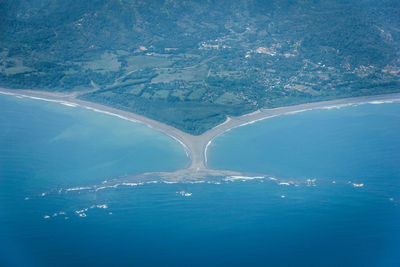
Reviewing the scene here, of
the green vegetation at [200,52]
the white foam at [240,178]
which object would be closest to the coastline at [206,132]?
the white foam at [240,178]

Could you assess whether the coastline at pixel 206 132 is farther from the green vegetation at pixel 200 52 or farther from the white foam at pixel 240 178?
the green vegetation at pixel 200 52

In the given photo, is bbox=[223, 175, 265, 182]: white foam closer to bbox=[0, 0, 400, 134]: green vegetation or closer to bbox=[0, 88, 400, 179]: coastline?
bbox=[0, 88, 400, 179]: coastline

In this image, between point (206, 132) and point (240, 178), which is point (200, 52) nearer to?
point (206, 132)

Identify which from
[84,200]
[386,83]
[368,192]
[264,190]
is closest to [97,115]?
[84,200]

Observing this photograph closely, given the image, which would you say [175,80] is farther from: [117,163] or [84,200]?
[84,200]

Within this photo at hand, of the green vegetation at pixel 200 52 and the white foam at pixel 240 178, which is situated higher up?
the green vegetation at pixel 200 52

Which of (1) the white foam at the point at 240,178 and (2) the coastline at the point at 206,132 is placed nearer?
(1) the white foam at the point at 240,178

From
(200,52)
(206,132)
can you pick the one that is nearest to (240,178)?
(206,132)
